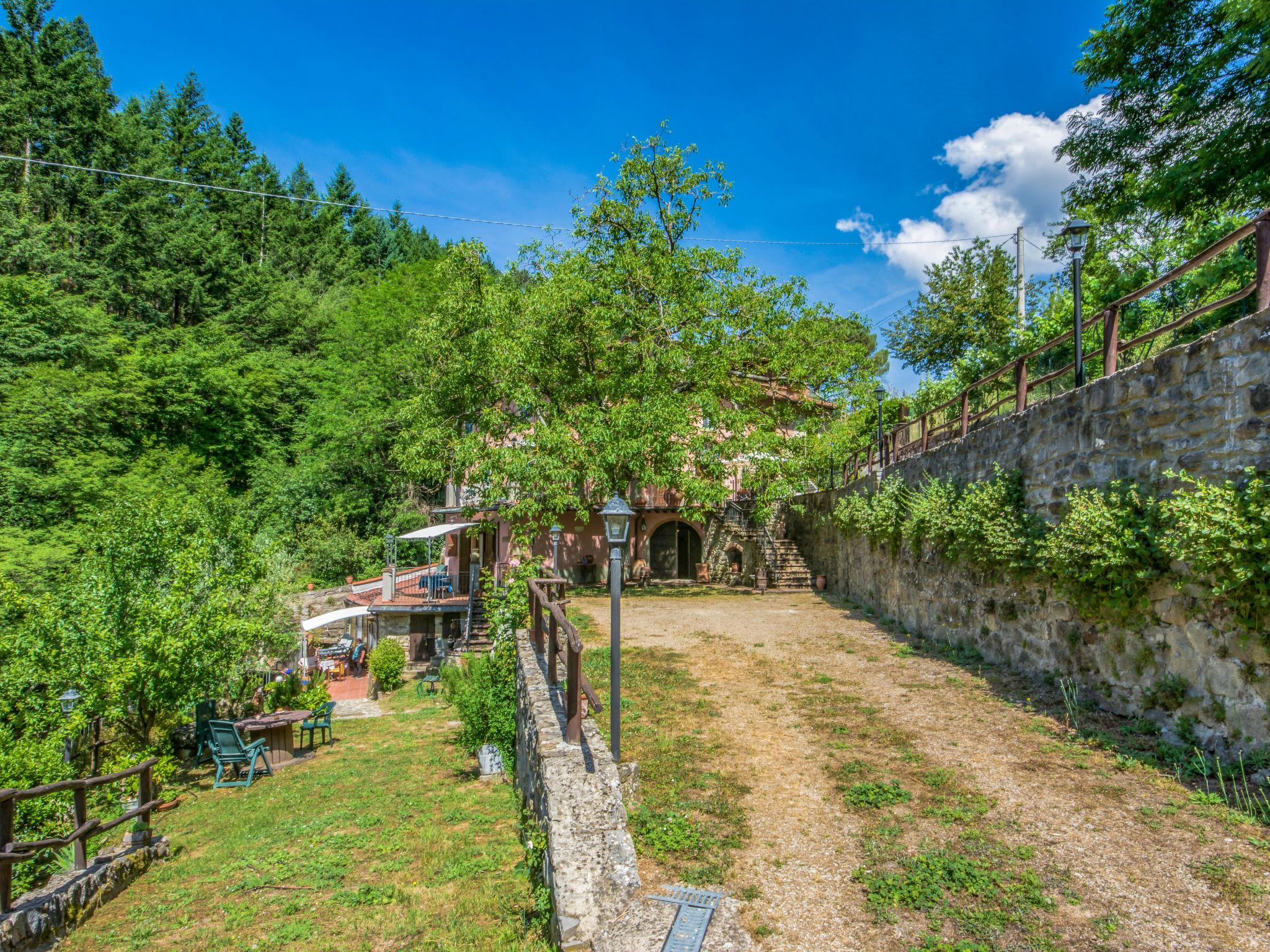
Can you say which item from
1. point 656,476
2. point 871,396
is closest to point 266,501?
point 656,476

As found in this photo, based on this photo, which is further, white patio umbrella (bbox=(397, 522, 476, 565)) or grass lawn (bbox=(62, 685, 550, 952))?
white patio umbrella (bbox=(397, 522, 476, 565))

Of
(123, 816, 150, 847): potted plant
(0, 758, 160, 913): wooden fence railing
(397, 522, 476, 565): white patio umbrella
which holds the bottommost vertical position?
(123, 816, 150, 847): potted plant

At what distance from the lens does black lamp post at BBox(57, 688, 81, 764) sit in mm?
8875

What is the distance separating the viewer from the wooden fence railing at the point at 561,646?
17.3ft

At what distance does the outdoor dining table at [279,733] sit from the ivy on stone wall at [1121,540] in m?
10.7

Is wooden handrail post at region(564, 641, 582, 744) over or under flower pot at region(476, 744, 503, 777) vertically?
over

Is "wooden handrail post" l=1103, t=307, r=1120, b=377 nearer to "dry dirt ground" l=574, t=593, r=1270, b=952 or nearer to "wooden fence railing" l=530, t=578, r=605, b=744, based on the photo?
"dry dirt ground" l=574, t=593, r=1270, b=952

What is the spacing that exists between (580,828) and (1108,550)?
4764 millimetres

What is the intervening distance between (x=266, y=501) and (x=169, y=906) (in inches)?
1004

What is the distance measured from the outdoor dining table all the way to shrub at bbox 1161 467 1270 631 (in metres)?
12.1

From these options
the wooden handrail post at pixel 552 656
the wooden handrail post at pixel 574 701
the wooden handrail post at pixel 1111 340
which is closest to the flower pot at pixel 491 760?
the wooden handrail post at pixel 552 656

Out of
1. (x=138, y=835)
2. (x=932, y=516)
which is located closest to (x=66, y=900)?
(x=138, y=835)

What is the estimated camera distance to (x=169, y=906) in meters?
5.52

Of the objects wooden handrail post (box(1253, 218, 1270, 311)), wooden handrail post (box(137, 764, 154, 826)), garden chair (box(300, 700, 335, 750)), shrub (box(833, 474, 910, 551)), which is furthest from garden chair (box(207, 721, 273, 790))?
wooden handrail post (box(1253, 218, 1270, 311))
